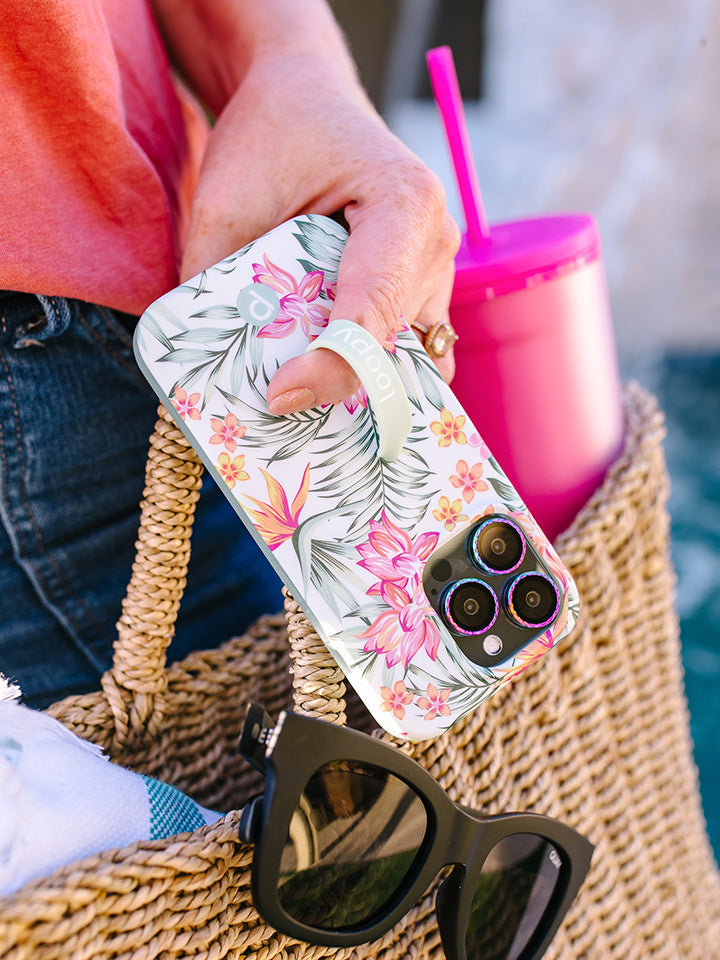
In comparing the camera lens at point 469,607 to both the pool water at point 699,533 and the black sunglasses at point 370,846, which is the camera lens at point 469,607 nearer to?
the black sunglasses at point 370,846

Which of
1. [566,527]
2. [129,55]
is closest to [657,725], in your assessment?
[566,527]

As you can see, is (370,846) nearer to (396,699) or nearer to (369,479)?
(396,699)

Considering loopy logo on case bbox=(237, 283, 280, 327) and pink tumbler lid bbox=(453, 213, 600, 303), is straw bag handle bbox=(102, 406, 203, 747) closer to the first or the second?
loopy logo on case bbox=(237, 283, 280, 327)

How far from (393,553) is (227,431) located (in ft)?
0.41

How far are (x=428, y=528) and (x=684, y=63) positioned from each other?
2290mm

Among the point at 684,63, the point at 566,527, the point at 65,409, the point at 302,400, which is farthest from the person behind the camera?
the point at 684,63

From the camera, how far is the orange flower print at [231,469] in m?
0.45

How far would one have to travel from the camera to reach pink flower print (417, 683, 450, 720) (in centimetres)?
45

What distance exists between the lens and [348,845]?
0.43 m

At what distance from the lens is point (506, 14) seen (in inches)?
87.4

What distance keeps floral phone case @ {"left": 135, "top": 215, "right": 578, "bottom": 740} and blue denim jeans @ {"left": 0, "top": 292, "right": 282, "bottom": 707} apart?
0.12 metres

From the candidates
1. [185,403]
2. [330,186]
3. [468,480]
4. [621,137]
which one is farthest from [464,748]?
[621,137]

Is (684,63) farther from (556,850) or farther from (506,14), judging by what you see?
(556,850)

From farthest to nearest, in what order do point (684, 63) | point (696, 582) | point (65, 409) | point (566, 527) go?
1. point (684, 63)
2. point (696, 582)
3. point (566, 527)
4. point (65, 409)
